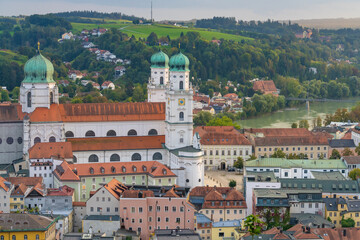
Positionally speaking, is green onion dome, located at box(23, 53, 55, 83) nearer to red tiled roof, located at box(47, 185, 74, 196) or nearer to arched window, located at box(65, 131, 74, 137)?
arched window, located at box(65, 131, 74, 137)

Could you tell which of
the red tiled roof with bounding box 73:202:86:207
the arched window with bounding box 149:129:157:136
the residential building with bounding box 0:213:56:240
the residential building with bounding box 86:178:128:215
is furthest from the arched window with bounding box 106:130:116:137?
the residential building with bounding box 0:213:56:240

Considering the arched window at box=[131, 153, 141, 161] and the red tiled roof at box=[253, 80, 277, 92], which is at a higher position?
the arched window at box=[131, 153, 141, 161]

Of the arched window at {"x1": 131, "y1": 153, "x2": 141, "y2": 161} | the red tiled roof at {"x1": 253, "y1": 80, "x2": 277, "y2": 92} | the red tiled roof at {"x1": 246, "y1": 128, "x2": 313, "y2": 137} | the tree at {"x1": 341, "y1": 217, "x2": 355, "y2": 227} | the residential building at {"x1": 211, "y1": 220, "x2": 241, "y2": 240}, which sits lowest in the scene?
the residential building at {"x1": 211, "y1": 220, "x2": 241, "y2": 240}

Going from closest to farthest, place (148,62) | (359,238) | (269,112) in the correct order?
(359,238) → (269,112) → (148,62)

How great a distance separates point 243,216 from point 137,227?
687 centimetres

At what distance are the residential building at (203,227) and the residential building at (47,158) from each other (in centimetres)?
1331

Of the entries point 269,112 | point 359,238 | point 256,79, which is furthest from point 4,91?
point 359,238

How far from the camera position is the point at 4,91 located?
113 metres

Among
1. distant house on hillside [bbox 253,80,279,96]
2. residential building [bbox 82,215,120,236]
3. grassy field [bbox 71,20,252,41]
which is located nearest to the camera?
residential building [bbox 82,215,120,236]

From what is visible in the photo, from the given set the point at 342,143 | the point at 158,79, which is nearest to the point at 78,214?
the point at 158,79

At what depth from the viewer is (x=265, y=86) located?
5118 inches

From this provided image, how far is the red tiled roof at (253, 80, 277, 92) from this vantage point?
422ft

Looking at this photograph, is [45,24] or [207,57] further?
[45,24]

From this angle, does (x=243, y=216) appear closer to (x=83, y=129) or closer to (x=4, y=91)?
→ (x=83, y=129)
